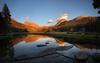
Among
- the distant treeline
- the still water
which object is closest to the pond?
the still water

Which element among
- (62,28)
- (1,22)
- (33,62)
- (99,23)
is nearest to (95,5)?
(33,62)

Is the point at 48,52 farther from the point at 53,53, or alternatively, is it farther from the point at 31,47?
the point at 31,47

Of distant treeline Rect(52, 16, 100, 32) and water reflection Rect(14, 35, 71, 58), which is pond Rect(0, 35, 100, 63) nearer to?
water reflection Rect(14, 35, 71, 58)

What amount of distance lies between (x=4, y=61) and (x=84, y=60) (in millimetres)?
9691

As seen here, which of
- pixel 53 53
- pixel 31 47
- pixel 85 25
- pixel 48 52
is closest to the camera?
pixel 53 53

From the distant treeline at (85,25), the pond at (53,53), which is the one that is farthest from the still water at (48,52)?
the distant treeline at (85,25)

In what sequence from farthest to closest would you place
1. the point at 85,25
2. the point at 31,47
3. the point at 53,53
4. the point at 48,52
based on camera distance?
the point at 85,25, the point at 31,47, the point at 48,52, the point at 53,53

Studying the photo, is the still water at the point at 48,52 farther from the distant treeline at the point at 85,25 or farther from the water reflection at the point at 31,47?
the distant treeline at the point at 85,25

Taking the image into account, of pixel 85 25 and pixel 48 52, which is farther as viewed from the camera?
pixel 85 25

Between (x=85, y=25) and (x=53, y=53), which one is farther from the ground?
(x=85, y=25)

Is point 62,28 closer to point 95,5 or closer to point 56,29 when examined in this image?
point 56,29

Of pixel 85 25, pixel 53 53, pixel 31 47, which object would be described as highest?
pixel 85 25

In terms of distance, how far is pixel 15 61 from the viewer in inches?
736

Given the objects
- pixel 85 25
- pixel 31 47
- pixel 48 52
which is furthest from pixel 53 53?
pixel 85 25
